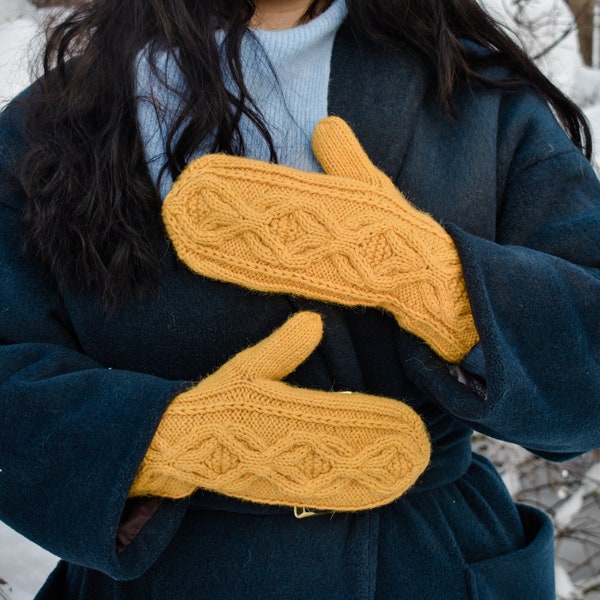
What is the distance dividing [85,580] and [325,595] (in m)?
0.40

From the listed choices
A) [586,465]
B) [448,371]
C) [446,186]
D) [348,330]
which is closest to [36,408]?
[348,330]

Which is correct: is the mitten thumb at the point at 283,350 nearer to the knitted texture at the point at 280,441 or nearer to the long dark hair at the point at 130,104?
the knitted texture at the point at 280,441

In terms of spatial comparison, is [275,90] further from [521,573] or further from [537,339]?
[521,573]

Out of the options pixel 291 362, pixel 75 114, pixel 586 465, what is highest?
pixel 75 114

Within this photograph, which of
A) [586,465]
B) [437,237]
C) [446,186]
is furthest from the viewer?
[586,465]

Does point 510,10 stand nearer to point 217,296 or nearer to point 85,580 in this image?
point 217,296

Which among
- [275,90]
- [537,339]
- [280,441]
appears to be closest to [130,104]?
[275,90]

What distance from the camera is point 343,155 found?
1.01 meters

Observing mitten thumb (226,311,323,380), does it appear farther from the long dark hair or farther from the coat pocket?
the coat pocket

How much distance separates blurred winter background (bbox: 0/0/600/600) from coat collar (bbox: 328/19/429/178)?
1.05 metres

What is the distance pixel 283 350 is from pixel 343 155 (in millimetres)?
282

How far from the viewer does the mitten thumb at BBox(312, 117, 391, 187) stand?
101 cm

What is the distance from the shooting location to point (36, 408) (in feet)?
3.26

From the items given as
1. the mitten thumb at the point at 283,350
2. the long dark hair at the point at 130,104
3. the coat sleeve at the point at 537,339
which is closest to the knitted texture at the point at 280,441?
the mitten thumb at the point at 283,350
